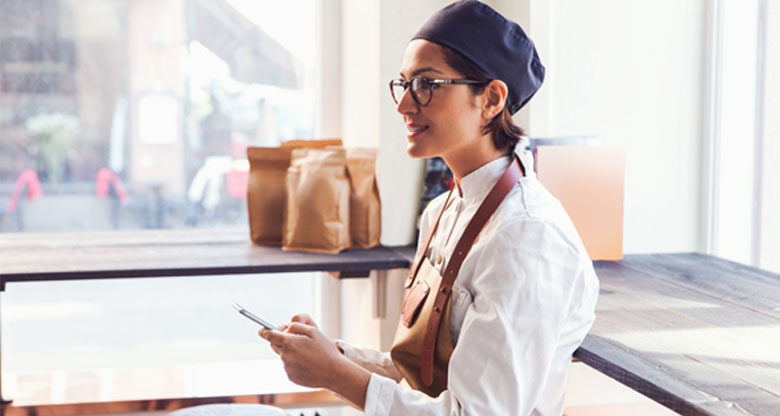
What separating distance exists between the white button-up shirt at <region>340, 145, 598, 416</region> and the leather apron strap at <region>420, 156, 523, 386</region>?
1 centimetres

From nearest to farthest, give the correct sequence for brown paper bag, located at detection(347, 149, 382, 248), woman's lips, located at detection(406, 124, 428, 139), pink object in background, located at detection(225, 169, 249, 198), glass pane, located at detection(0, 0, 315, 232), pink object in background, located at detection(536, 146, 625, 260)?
woman's lips, located at detection(406, 124, 428, 139)
pink object in background, located at detection(536, 146, 625, 260)
brown paper bag, located at detection(347, 149, 382, 248)
glass pane, located at detection(0, 0, 315, 232)
pink object in background, located at detection(225, 169, 249, 198)

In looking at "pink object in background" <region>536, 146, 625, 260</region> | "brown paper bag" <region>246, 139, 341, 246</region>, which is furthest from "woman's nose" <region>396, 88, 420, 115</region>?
"brown paper bag" <region>246, 139, 341, 246</region>

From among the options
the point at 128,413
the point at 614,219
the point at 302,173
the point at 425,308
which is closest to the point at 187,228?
the point at 302,173

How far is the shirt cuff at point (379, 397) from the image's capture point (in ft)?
4.15

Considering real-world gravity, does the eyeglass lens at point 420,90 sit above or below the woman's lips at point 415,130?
above

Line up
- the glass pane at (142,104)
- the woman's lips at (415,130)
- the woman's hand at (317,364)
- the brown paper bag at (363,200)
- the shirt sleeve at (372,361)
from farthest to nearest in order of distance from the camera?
the glass pane at (142,104) < the brown paper bag at (363,200) < the shirt sleeve at (372,361) < the woman's lips at (415,130) < the woman's hand at (317,364)

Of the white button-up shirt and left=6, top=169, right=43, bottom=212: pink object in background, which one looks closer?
the white button-up shirt

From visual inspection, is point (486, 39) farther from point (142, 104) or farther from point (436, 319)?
point (142, 104)

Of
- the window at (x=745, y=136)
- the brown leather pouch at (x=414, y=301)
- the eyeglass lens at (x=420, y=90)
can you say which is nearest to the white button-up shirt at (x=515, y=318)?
the brown leather pouch at (x=414, y=301)

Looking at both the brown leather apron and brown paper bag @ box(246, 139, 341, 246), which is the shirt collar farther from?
brown paper bag @ box(246, 139, 341, 246)

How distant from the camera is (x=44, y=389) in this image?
2.48 metres

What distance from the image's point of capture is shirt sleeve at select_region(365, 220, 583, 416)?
3.87 ft

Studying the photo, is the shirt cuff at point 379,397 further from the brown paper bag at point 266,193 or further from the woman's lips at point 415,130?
the brown paper bag at point 266,193

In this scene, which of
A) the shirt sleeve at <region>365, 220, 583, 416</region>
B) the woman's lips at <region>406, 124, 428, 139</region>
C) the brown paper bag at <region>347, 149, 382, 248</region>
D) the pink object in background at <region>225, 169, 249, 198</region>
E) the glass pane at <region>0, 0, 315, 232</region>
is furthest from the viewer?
the pink object in background at <region>225, 169, 249, 198</region>
